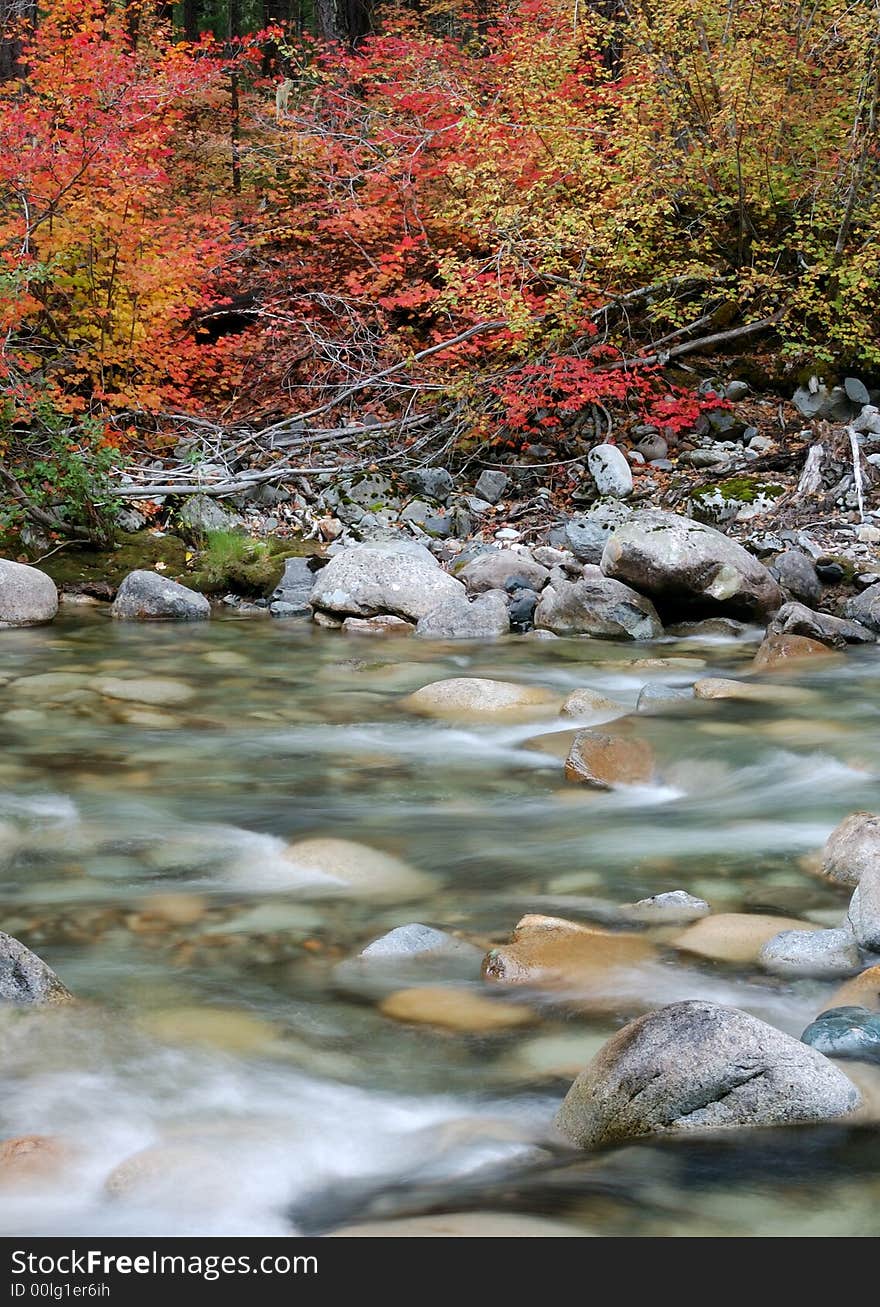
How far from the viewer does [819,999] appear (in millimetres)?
3188

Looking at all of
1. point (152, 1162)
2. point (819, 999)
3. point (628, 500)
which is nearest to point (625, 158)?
point (628, 500)

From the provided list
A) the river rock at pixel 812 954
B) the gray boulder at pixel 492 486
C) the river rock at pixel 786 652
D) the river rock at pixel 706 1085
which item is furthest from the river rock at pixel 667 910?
the gray boulder at pixel 492 486

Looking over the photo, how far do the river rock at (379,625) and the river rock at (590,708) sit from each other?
8.57ft

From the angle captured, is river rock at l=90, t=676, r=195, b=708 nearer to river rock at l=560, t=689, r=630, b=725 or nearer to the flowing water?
the flowing water

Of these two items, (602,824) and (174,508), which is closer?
(602,824)

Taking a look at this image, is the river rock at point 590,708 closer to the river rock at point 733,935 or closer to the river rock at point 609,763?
the river rock at point 609,763

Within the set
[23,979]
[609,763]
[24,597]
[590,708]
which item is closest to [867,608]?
[590,708]

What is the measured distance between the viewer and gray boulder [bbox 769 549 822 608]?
8.77m

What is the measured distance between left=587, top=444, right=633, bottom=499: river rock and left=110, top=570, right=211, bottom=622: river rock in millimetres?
3533

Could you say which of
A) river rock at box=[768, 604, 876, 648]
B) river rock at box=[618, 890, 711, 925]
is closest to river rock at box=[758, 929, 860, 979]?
river rock at box=[618, 890, 711, 925]

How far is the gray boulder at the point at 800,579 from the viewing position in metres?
8.77

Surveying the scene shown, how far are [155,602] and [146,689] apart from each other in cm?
237
